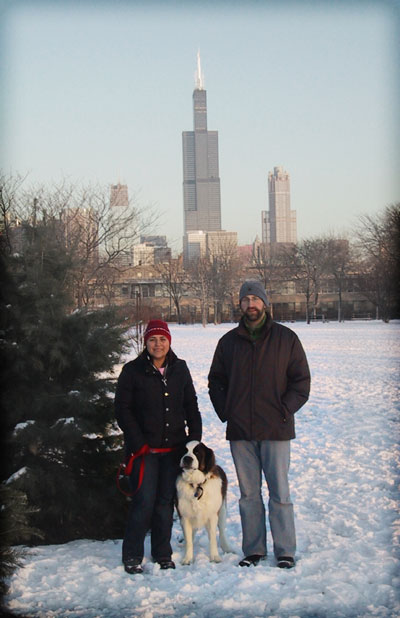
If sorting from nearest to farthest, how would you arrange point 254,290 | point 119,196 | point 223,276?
point 254,290
point 119,196
point 223,276

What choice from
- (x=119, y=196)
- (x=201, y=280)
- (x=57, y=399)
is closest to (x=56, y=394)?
(x=57, y=399)

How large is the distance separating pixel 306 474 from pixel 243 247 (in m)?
87.2

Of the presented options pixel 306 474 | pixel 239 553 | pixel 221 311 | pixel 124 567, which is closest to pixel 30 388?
pixel 124 567

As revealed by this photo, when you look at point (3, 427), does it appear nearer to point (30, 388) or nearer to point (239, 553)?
point (30, 388)

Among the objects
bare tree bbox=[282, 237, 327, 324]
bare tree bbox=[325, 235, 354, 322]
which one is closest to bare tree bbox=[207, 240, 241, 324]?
bare tree bbox=[282, 237, 327, 324]

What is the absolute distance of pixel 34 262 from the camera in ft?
19.4

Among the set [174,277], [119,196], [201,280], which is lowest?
[201,280]

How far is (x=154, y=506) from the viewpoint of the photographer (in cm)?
539

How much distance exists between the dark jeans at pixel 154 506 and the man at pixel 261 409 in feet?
1.82

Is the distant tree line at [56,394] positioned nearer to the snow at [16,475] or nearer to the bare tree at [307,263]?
the snow at [16,475]

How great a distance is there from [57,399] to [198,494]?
1.54 metres

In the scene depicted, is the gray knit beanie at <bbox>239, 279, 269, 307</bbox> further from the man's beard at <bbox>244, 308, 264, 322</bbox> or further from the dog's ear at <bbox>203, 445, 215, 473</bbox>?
the dog's ear at <bbox>203, 445, 215, 473</bbox>

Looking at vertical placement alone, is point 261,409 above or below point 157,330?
below

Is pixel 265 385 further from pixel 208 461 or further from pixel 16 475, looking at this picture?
pixel 16 475
